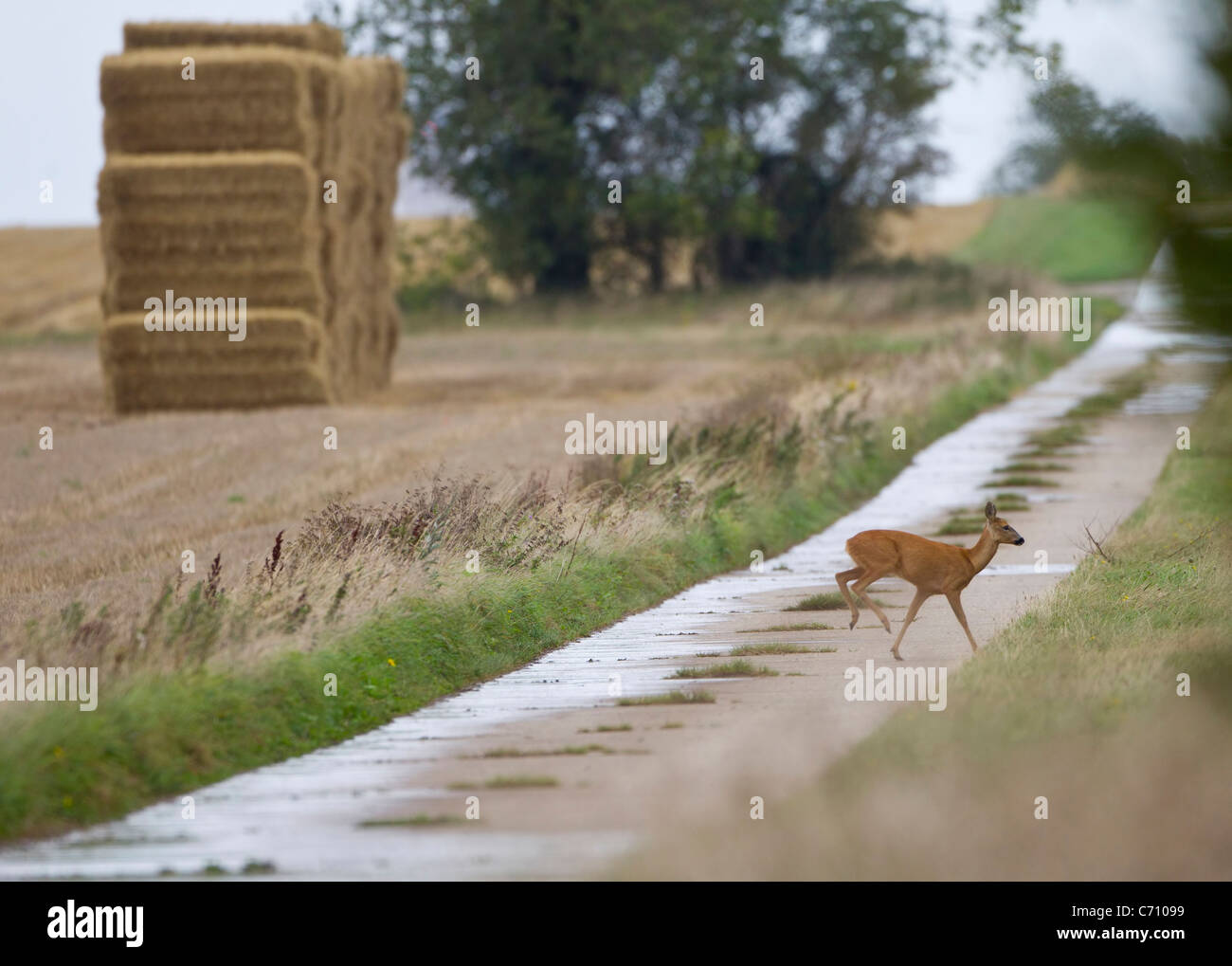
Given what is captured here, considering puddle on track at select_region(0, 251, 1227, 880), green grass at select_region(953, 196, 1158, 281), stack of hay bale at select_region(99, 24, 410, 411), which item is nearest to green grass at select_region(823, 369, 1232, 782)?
puddle on track at select_region(0, 251, 1227, 880)

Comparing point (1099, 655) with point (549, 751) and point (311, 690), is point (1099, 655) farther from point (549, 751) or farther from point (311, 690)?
point (311, 690)

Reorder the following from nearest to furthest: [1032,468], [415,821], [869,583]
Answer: [415,821] → [869,583] → [1032,468]

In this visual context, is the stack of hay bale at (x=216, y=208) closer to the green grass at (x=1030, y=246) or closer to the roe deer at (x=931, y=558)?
the roe deer at (x=931, y=558)

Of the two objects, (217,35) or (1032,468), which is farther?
(217,35)

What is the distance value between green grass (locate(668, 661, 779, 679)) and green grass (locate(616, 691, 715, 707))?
2.64 feet

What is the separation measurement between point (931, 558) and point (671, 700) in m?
2.59

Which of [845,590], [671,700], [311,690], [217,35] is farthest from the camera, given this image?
[217,35]

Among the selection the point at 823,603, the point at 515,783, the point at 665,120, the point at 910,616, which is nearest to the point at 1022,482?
the point at 823,603

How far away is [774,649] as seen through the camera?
Result: 13.0 m

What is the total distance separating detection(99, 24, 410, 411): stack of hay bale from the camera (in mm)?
29562

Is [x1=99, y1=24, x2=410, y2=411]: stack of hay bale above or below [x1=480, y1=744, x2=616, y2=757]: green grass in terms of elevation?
above

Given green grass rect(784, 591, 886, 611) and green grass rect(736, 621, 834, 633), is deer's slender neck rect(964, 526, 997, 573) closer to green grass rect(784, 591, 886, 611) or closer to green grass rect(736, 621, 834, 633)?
green grass rect(736, 621, 834, 633)

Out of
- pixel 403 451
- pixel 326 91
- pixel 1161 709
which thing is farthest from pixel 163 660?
pixel 326 91
